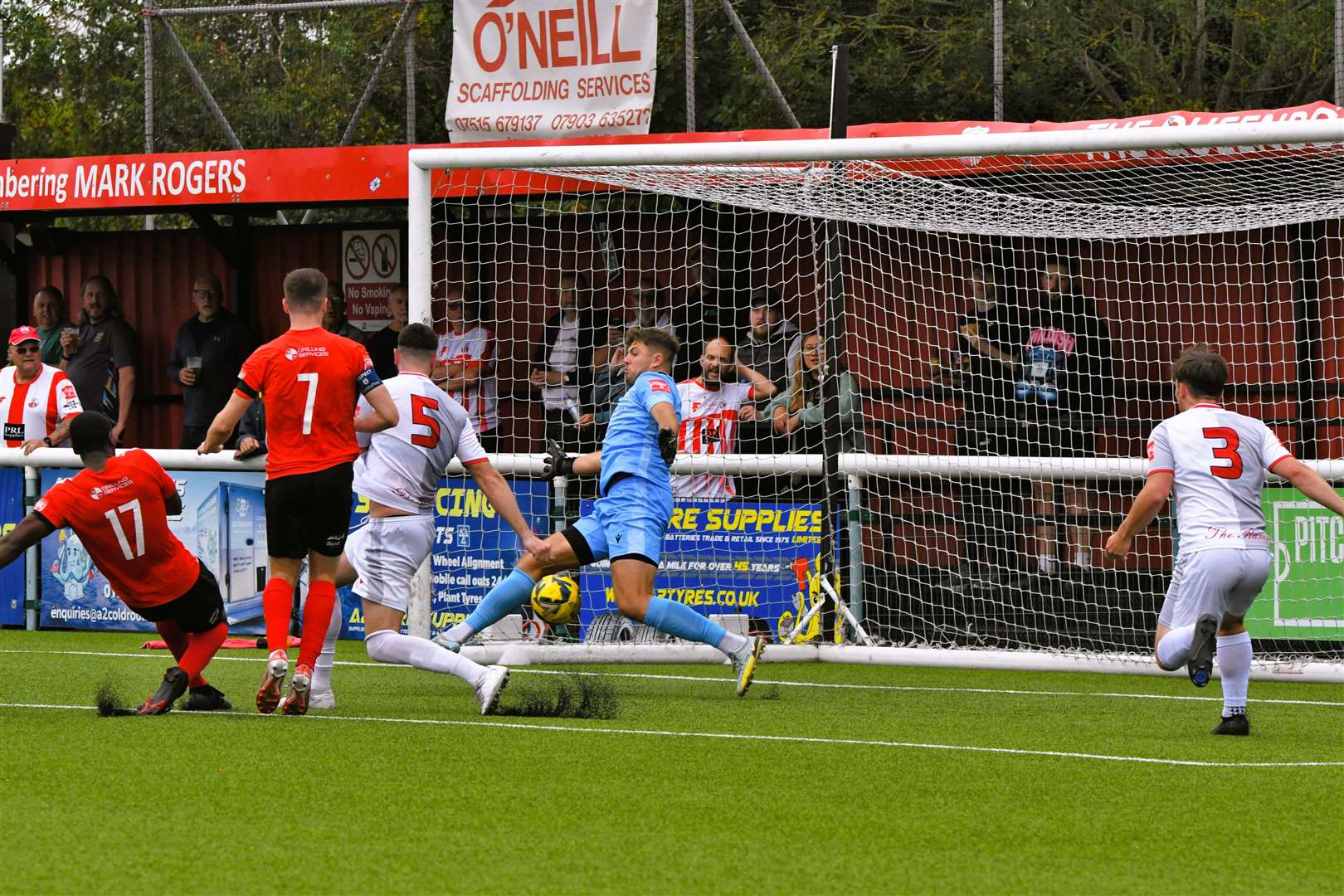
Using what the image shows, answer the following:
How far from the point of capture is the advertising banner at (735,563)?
12.3 m

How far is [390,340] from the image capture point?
15219 millimetres

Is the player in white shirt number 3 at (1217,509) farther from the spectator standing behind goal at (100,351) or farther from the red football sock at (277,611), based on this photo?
the spectator standing behind goal at (100,351)

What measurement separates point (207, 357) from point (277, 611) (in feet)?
25.3

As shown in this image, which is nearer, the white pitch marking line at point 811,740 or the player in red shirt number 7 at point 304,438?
the white pitch marking line at point 811,740

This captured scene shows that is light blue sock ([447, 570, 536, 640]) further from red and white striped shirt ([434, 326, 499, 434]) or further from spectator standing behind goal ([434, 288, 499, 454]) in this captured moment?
red and white striped shirt ([434, 326, 499, 434])

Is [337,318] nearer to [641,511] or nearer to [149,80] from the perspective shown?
[149,80]

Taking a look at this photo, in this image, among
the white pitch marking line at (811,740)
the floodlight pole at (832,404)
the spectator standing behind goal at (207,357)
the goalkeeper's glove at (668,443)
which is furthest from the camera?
the spectator standing behind goal at (207,357)

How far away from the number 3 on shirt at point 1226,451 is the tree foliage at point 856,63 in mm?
11503

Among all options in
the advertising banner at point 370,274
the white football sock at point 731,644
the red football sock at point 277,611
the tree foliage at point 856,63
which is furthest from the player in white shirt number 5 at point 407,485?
the tree foliage at point 856,63

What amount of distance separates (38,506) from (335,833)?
11.4 ft

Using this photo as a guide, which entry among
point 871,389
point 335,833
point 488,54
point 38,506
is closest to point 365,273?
point 488,54

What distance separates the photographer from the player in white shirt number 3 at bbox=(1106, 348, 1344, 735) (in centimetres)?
823

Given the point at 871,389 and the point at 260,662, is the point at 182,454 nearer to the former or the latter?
the point at 260,662

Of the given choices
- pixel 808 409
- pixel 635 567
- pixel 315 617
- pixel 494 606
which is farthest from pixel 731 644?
pixel 808 409
